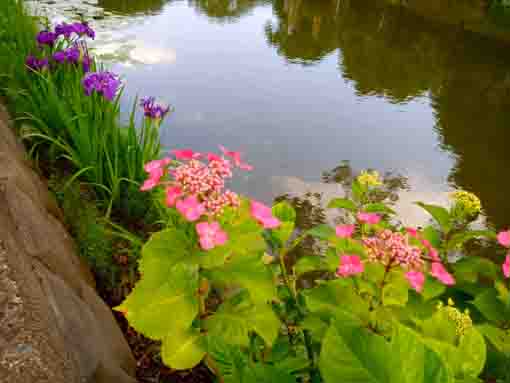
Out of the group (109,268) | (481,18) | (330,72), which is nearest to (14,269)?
(109,268)

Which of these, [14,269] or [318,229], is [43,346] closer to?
[14,269]

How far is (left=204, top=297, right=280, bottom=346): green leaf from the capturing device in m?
0.98

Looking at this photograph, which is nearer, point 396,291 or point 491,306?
point 396,291

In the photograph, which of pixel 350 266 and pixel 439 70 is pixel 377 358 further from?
pixel 439 70

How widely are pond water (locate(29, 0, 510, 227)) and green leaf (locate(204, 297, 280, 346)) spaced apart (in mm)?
2605

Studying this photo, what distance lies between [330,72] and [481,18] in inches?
319

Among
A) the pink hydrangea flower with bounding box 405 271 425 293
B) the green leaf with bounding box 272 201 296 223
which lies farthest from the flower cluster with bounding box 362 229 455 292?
the green leaf with bounding box 272 201 296 223

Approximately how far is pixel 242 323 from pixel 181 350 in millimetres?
185

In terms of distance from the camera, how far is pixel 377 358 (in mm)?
512

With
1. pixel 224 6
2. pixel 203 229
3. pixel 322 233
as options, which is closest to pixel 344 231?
pixel 322 233

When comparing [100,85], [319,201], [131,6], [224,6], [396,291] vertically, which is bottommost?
[319,201]

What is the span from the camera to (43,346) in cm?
66

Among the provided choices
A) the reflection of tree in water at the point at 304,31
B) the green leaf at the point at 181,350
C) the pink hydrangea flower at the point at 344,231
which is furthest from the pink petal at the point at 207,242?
the reflection of tree in water at the point at 304,31

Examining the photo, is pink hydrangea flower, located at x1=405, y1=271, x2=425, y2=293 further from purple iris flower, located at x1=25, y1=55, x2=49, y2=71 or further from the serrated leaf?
purple iris flower, located at x1=25, y1=55, x2=49, y2=71
